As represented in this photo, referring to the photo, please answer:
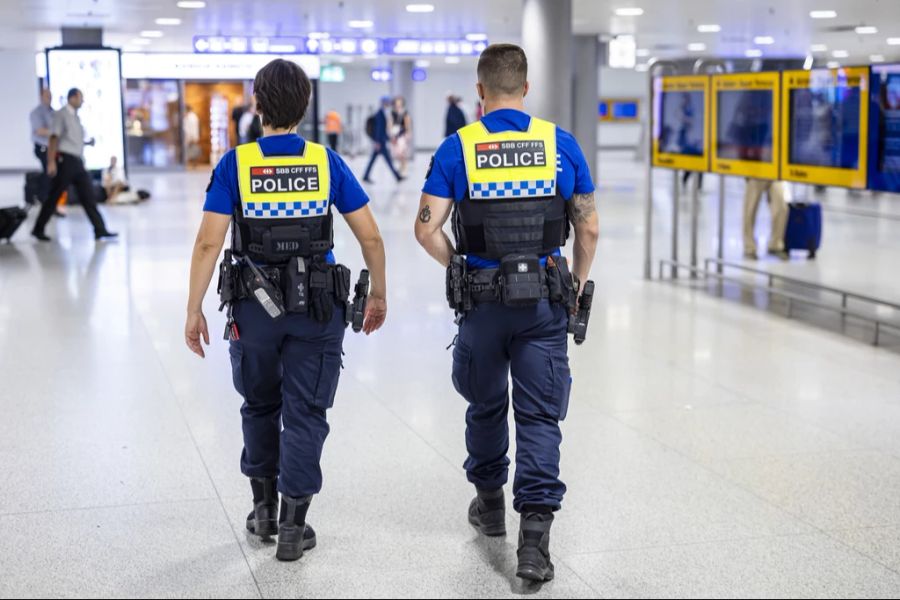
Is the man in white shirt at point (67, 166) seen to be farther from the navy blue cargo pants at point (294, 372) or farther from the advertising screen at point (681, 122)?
the navy blue cargo pants at point (294, 372)

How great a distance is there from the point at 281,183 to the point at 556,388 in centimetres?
106

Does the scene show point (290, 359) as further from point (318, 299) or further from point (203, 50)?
point (203, 50)

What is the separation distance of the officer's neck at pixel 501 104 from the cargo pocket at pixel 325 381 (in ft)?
A: 3.06

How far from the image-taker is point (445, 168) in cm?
373

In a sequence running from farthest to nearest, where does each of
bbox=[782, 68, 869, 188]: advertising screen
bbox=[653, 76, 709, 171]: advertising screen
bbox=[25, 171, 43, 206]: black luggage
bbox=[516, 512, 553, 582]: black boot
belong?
bbox=[25, 171, 43, 206]: black luggage → bbox=[653, 76, 709, 171]: advertising screen → bbox=[782, 68, 869, 188]: advertising screen → bbox=[516, 512, 553, 582]: black boot

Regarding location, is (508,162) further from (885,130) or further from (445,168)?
(885,130)

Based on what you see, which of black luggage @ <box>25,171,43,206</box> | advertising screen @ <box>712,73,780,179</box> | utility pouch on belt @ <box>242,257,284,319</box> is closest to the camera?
utility pouch on belt @ <box>242,257,284,319</box>

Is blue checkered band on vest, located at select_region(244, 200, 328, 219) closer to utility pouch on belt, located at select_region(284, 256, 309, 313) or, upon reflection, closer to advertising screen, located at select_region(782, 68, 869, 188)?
utility pouch on belt, located at select_region(284, 256, 309, 313)

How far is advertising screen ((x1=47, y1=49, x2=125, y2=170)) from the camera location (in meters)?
19.3

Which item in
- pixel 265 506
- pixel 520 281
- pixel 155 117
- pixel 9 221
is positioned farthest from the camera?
pixel 155 117

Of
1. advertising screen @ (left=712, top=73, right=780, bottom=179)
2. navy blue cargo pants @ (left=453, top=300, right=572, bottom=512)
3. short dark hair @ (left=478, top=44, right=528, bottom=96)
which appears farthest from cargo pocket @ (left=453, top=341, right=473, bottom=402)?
advertising screen @ (left=712, top=73, right=780, bottom=179)

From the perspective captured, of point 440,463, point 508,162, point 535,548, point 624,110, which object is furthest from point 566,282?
point 624,110

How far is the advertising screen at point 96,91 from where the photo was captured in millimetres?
19266

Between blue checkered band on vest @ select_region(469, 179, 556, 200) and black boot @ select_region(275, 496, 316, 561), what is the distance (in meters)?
→ 1.11
